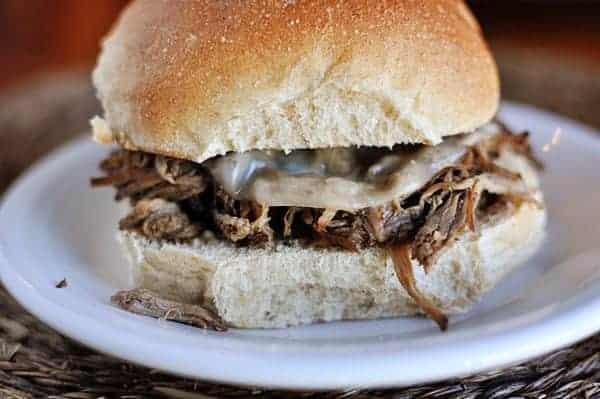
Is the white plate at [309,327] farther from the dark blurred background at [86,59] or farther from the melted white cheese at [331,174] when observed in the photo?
the dark blurred background at [86,59]

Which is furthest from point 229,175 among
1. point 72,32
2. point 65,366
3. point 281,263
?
point 72,32

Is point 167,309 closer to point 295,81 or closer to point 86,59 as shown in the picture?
point 295,81

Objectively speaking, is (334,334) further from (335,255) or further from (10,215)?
(10,215)

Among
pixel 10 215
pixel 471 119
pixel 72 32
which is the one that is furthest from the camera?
pixel 72 32

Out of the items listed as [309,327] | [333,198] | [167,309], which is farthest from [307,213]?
[167,309]

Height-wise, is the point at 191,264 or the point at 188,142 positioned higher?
the point at 188,142

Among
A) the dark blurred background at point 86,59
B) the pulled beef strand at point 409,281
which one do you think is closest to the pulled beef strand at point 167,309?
the pulled beef strand at point 409,281
